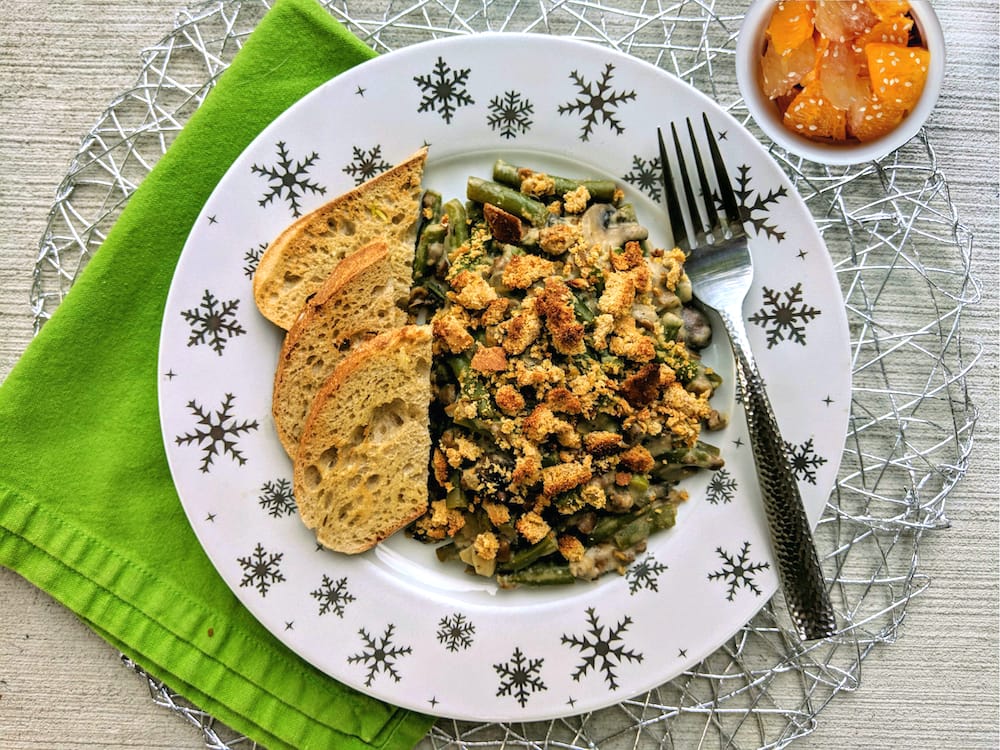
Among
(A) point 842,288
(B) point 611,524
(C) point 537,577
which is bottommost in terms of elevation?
(C) point 537,577

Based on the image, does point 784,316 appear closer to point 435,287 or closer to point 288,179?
point 435,287

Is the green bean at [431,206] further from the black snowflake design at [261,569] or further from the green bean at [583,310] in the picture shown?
the black snowflake design at [261,569]

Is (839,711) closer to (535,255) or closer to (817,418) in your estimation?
(817,418)

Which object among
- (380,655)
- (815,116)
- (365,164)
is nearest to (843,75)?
(815,116)

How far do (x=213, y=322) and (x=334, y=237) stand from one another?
51cm

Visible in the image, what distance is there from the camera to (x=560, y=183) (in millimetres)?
2578

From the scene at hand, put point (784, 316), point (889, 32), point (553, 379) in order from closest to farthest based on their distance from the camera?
point (553, 379) < point (889, 32) < point (784, 316)

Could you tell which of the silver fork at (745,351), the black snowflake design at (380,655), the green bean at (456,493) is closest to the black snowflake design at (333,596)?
the black snowflake design at (380,655)

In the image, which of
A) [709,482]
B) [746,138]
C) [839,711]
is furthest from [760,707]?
[746,138]

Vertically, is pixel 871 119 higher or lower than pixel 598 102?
lower

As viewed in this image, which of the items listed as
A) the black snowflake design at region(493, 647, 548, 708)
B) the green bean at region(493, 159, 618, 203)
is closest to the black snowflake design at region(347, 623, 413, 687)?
the black snowflake design at region(493, 647, 548, 708)

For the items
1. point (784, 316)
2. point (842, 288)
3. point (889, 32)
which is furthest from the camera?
point (842, 288)

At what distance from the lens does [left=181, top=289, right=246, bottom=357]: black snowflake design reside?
2.44 meters

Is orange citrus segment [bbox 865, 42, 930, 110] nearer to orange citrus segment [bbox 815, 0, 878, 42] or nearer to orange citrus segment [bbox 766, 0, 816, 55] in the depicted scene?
orange citrus segment [bbox 815, 0, 878, 42]
